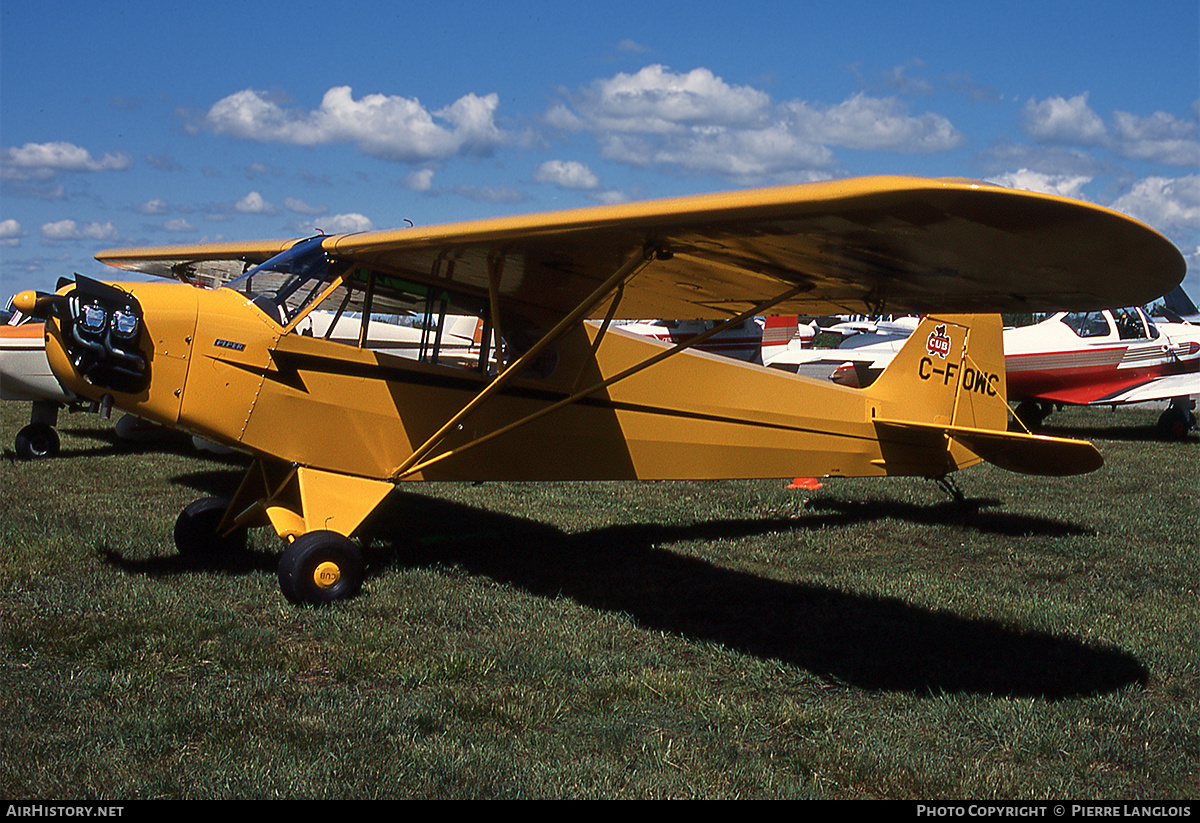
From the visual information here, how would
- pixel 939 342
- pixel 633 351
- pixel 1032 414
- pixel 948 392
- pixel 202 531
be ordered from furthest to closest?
pixel 1032 414 < pixel 948 392 < pixel 939 342 < pixel 633 351 < pixel 202 531

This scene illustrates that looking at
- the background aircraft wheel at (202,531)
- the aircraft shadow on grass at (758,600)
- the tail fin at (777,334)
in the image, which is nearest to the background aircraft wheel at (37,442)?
the aircraft shadow on grass at (758,600)

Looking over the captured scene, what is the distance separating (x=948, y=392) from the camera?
8.88m

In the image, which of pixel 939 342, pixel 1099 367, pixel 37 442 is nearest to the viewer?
pixel 939 342

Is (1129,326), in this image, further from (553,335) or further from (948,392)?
(553,335)

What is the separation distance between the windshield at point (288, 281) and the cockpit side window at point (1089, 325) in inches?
569

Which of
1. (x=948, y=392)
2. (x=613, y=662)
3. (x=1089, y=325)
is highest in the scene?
(x=1089, y=325)

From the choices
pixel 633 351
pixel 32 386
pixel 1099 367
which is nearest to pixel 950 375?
pixel 633 351

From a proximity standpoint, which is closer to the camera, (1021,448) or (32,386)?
(1021,448)

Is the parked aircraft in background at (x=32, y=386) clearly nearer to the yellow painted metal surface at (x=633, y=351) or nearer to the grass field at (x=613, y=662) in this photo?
the grass field at (x=613, y=662)

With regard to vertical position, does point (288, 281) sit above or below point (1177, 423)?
above

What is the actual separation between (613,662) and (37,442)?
10.0m

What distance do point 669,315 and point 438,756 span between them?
4.44 metres

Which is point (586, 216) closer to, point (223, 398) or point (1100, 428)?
point (223, 398)
